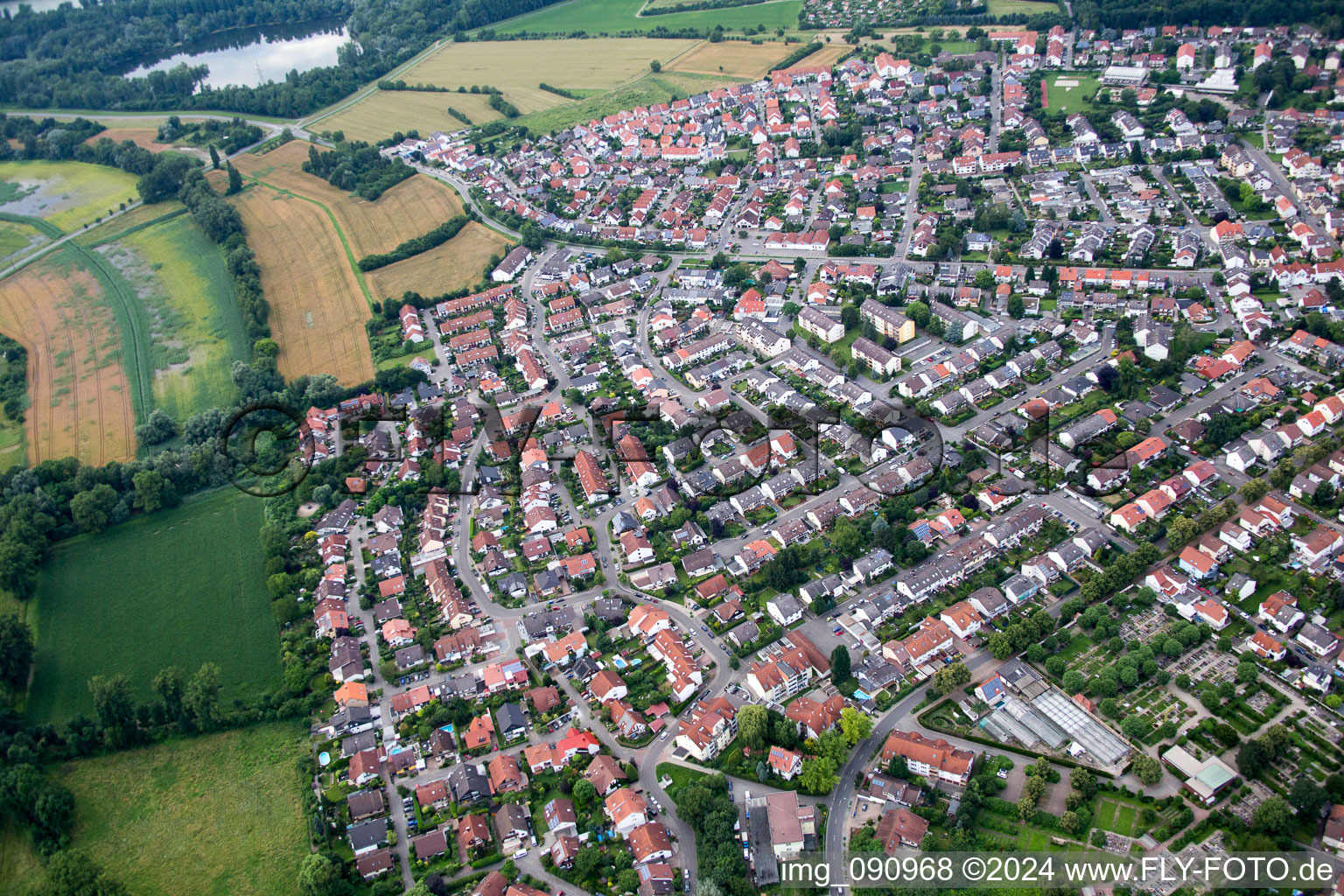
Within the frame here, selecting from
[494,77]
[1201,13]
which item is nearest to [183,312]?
[494,77]

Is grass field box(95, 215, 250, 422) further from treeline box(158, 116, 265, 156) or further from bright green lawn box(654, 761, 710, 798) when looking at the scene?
bright green lawn box(654, 761, 710, 798)

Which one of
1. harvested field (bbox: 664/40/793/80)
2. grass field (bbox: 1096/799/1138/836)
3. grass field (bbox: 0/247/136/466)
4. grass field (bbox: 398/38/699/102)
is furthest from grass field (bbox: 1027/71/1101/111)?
grass field (bbox: 0/247/136/466)

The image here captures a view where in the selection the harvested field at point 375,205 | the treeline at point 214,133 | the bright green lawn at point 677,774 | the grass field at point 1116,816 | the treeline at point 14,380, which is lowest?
the grass field at point 1116,816

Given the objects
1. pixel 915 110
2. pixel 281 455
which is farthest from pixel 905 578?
pixel 915 110

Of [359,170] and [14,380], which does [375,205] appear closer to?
[359,170]

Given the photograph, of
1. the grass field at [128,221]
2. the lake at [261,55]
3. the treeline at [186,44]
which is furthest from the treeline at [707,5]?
the grass field at [128,221]

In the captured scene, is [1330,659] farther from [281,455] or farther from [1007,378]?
[281,455]

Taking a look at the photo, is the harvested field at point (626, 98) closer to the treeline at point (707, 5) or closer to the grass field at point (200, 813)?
the treeline at point (707, 5)

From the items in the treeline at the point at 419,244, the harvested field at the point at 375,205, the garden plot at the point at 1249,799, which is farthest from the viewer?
the harvested field at the point at 375,205
